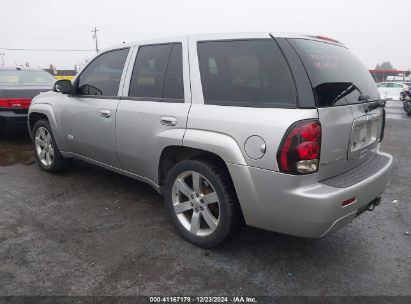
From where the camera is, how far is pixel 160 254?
296cm

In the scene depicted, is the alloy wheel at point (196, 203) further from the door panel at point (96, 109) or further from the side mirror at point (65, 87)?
the side mirror at point (65, 87)

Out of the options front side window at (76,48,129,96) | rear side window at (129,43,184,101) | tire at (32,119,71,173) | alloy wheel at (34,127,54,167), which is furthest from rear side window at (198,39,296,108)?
alloy wheel at (34,127,54,167)

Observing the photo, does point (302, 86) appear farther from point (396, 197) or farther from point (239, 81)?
point (396, 197)

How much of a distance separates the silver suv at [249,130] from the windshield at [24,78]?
4568mm

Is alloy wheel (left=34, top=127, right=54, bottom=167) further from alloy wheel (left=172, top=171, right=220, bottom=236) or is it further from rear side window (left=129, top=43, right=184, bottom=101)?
alloy wheel (left=172, top=171, right=220, bottom=236)

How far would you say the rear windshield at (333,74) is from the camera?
8.14 feet

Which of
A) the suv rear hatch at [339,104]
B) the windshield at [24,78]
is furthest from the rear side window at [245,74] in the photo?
the windshield at [24,78]

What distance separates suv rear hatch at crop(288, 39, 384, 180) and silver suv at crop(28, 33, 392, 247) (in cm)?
1

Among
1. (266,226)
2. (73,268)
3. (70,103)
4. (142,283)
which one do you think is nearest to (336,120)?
(266,226)

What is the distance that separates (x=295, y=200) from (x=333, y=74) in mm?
1018

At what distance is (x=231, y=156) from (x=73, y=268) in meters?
1.51

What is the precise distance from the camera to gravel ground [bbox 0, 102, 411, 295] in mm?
2541

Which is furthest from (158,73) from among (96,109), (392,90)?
(392,90)

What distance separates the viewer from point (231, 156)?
2607mm
